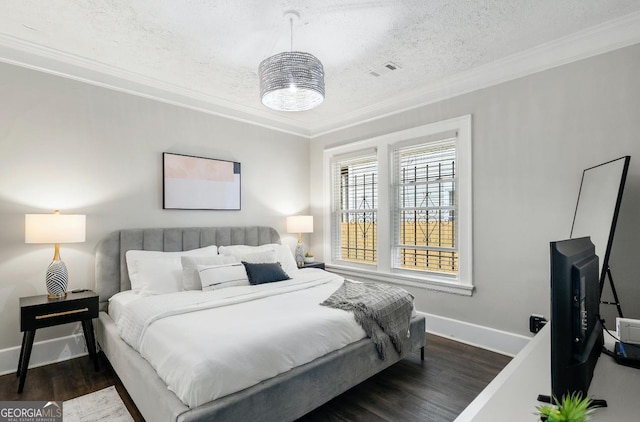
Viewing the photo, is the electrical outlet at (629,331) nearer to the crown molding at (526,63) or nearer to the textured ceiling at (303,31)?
the textured ceiling at (303,31)

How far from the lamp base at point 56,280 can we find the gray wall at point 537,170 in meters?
3.58

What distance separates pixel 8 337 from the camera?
273 centimetres

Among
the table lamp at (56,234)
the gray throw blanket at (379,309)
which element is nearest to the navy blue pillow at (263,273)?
the gray throw blanket at (379,309)

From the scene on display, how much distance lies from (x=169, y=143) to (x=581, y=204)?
3960 millimetres

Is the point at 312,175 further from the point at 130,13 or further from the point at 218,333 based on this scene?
the point at 218,333

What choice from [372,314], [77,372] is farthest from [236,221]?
[372,314]

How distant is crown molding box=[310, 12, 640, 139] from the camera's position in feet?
8.18

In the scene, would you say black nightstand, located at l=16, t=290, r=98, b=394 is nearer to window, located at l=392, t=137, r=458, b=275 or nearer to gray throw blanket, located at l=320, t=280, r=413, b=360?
gray throw blanket, located at l=320, t=280, r=413, b=360

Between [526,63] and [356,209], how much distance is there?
2.51m

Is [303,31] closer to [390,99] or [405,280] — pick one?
[390,99]

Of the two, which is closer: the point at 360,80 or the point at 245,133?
the point at 360,80

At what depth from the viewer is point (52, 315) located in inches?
100

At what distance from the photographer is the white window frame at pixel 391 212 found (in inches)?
132

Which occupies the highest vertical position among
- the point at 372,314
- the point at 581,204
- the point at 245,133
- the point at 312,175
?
the point at 245,133
